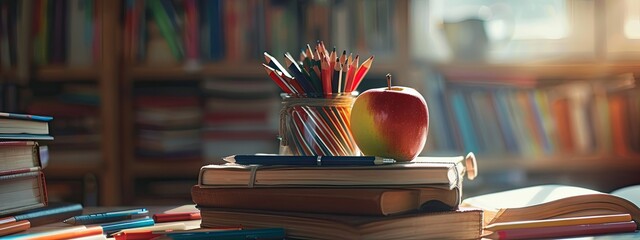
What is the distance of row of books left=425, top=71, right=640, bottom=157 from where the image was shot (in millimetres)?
2111

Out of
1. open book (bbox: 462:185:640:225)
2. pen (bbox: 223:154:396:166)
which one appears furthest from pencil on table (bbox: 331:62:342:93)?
open book (bbox: 462:185:640:225)

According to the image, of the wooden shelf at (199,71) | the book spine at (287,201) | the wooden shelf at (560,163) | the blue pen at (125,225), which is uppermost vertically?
the wooden shelf at (199,71)

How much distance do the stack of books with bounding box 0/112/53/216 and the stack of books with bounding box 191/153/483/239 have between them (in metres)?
0.24

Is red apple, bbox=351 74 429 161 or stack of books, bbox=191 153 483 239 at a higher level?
red apple, bbox=351 74 429 161

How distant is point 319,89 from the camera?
0.92 m

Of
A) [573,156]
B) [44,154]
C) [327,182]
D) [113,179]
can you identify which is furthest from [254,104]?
[327,182]

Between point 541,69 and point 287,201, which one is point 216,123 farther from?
point 287,201

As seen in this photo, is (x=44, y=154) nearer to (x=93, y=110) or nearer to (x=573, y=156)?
(x=93, y=110)

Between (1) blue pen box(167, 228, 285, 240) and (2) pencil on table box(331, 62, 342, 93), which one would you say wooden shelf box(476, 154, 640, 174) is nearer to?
(2) pencil on table box(331, 62, 342, 93)

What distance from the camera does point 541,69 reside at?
2109 millimetres

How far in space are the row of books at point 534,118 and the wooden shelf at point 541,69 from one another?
24 mm

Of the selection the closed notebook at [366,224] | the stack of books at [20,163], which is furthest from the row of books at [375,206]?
the stack of books at [20,163]

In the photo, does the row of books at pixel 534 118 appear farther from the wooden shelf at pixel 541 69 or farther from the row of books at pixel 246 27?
the row of books at pixel 246 27

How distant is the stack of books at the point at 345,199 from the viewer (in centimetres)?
74
